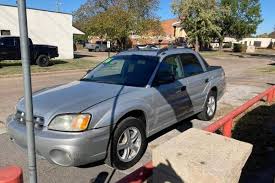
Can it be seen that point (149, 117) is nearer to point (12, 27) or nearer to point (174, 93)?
point (174, 93)

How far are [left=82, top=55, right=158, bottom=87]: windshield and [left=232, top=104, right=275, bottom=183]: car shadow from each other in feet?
6.48

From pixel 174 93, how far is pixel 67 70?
13.9m

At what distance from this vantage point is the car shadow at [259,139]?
4.16 metres

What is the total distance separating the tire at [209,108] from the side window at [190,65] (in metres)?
0.67

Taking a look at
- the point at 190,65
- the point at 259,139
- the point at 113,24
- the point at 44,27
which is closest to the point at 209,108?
the point at 190,65

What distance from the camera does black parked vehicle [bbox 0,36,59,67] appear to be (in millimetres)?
18156

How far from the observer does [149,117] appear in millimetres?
4633

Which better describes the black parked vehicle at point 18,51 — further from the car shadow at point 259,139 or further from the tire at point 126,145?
the tire at point 126,145

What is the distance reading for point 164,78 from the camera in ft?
16.6

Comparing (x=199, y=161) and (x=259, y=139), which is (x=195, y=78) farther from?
(x=199, y=161)

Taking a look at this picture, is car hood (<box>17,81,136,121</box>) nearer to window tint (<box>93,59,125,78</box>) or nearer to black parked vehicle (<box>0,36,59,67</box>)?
window tint (<box>93,59,125,78</box>)

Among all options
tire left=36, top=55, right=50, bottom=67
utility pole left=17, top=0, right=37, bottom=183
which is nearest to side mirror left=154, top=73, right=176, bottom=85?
utility pole left=17, top=0, right=37, bottom=183

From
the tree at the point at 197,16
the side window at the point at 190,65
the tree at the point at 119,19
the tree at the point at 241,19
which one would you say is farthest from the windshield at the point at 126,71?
the tree at the point at 241,19

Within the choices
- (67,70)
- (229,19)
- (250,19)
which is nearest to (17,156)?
(67,70)
